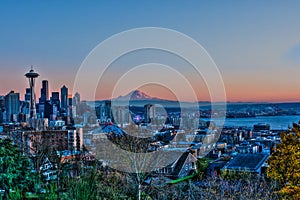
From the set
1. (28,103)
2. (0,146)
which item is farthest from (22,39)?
(28,103)

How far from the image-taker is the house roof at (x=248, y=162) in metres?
7.81

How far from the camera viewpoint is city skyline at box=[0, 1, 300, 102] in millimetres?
7945

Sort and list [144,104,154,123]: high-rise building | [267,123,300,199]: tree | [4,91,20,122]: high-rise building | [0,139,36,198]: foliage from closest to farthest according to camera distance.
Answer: [267,123,300,199]: tree
[0,139,36,198]: foliage
[144,104,154,123]: high-rise building
[4,91,20,122]: high-rise building

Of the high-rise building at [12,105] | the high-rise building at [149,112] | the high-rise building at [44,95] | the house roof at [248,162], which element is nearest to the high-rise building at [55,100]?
the high-rise building at [44,95]

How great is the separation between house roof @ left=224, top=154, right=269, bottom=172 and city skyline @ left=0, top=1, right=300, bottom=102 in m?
1.66

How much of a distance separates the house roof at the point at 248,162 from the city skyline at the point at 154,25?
1656mm

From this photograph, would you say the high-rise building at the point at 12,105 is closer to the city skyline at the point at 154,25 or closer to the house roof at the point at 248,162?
the city skyline at the point at 154,25

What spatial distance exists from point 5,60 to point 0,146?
5353 mm

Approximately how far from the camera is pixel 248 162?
823 centimetres

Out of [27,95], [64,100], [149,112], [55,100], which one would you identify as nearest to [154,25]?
[149,112]

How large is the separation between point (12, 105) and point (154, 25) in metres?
13.8

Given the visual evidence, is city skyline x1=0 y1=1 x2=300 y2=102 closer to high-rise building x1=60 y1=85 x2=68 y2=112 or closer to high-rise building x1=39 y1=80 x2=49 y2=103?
high-rise building x1=60 y1=85 x2=68 y2=112

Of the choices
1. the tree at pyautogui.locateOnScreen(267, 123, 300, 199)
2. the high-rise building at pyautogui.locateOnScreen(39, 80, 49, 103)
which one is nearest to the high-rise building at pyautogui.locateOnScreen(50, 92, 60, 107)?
the high-rise building at pyautogui.locateOnScreen(39, 80, 49, 103)

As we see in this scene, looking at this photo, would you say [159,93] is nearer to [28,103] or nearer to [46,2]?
[46,2]
